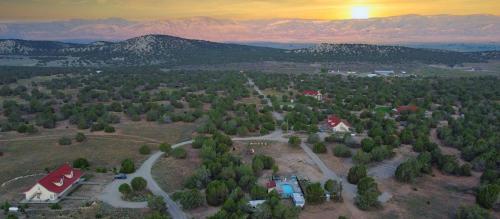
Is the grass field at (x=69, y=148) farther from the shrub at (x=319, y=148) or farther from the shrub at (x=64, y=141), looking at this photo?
the shrub at (x=319, y=148)

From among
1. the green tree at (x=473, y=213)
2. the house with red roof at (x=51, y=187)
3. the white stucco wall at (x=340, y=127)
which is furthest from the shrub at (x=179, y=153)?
the green tree at (x=473, y=213)

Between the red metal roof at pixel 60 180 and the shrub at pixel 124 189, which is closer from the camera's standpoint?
the red metal roof at pixel 60 180

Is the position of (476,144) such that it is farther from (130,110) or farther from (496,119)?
(130,110)

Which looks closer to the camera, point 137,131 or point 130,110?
point 137,131

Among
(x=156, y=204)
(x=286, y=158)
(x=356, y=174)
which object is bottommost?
(x=286, y=158)

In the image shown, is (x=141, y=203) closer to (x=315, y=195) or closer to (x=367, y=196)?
(x=315, y=195)

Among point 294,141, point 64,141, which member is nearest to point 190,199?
point 294,141

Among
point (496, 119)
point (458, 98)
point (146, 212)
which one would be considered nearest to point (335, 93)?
point (458, 98)
